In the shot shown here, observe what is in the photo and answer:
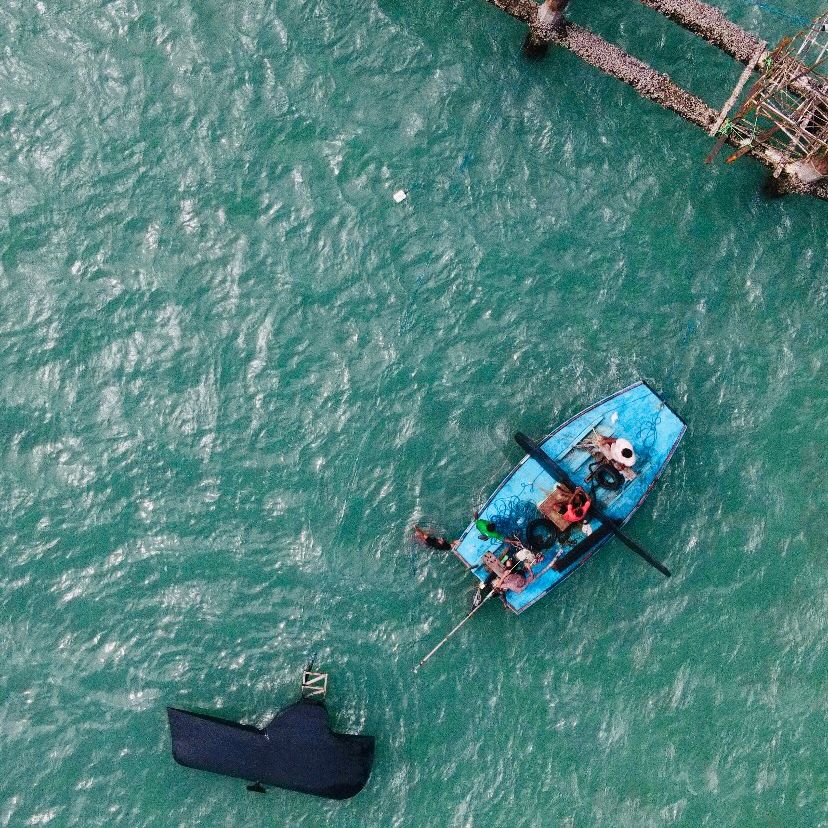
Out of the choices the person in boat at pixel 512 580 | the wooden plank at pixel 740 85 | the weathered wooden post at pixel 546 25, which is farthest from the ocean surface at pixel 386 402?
the person in boat at pixel 512 580

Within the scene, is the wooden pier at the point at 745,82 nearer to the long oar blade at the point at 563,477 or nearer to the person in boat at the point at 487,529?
the long oar blade at the point at 563,477

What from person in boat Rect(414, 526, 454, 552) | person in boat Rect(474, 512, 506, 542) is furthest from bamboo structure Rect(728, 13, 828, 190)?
person in boat Rect(414, 526, 454, 552)

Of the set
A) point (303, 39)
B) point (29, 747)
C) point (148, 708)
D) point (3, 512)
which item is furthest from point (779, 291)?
point (29, 747)

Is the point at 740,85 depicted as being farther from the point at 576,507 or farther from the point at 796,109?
the point at 576,507

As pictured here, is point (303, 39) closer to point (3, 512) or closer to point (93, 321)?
point (93, 321)

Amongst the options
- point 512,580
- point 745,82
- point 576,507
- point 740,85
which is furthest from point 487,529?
point 745,82

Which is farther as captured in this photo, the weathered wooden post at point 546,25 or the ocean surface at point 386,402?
the ocean surface at point 386,402

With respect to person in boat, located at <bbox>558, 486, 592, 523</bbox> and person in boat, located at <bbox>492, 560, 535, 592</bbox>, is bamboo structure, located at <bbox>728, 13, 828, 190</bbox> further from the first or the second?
person in boat, located at <bbox>492, 560, 535, 592</bbox>
